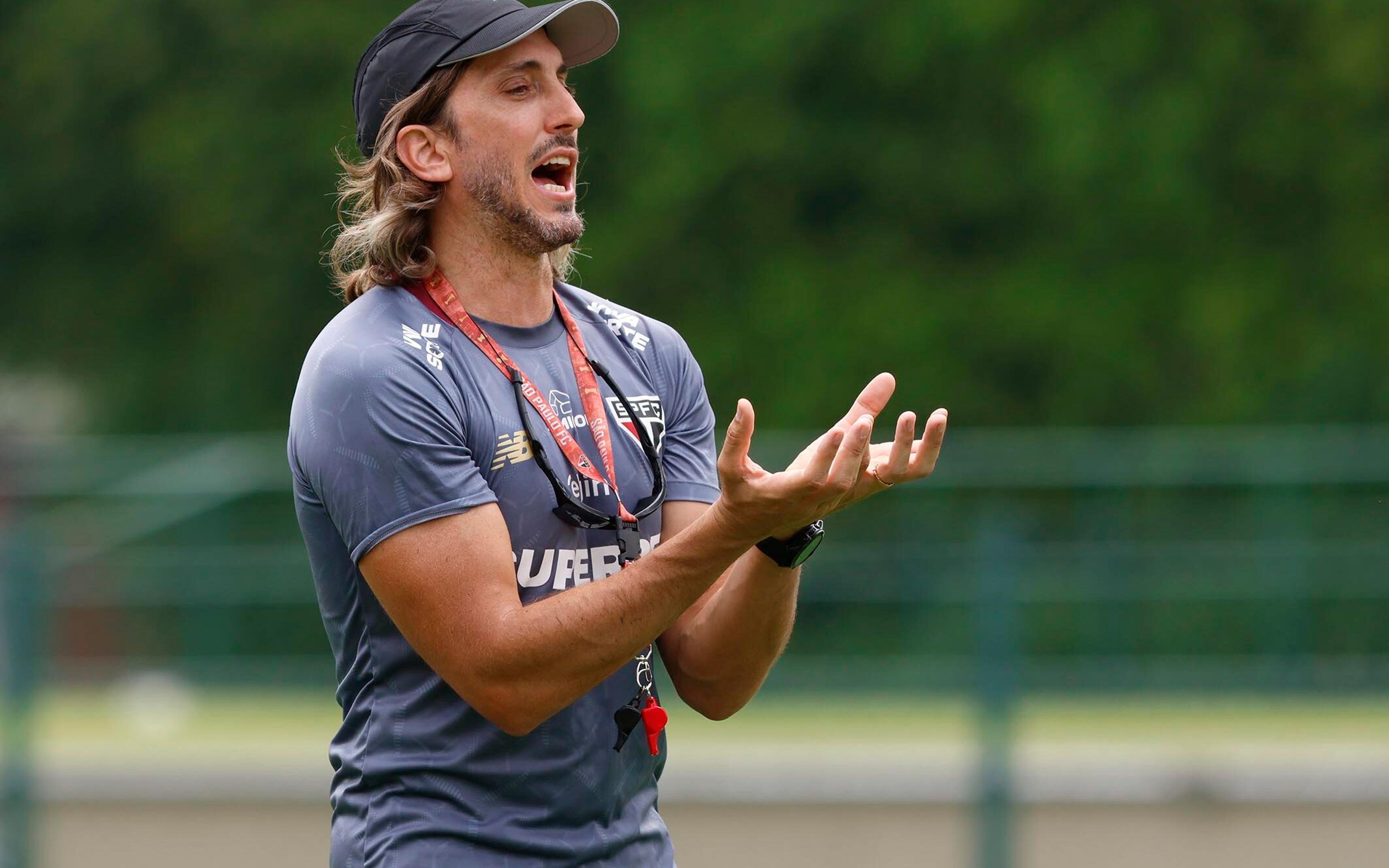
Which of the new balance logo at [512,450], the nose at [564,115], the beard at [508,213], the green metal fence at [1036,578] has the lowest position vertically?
the new balance logo at [512,450]

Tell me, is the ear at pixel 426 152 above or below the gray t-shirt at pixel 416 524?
above

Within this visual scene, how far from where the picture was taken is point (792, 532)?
2.87 meters

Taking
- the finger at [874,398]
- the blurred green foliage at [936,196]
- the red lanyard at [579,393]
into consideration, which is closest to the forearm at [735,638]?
the red lanyard at [579,393]

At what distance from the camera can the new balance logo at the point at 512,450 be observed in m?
2.96

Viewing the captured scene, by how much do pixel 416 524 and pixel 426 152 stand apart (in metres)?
0.72

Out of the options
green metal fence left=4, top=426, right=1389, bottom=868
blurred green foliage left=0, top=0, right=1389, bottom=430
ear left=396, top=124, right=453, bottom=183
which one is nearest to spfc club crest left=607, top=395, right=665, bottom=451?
ear left=396, top=124, right=453, bottom=183

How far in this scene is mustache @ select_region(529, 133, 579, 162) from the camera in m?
3.18

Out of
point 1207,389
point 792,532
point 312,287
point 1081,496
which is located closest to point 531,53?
point 792,532

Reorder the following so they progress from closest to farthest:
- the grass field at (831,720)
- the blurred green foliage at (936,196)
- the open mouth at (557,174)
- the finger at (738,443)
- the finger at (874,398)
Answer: the finger at (738,443) < the finger at (874,398) < the open mouth at (557,174) < the grass field at (831,720) < the blurred green foliage at (936,196)

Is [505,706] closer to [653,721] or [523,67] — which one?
[653,721]

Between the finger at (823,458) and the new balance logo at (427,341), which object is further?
the new balance logo at (427,341)

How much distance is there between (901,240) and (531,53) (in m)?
11.7

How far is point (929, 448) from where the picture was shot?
2.74 metres

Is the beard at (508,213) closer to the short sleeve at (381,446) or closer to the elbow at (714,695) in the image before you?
the short sleeve at (381,446)
